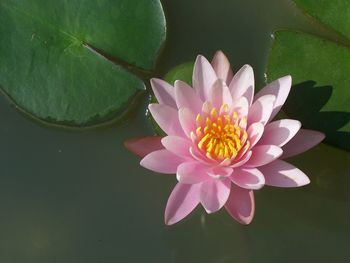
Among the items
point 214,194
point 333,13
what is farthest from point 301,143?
point 333,13

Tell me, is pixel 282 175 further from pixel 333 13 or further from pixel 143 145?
pixel 333 13

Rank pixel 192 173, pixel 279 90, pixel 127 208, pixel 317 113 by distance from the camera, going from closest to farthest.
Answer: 1. pixel 192 173
2. pixel 279 90
3. pixel 317 113
4. pixel 127 208

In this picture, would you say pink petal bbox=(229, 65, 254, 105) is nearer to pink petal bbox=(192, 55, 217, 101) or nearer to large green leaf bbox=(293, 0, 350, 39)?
pink petal bbox=(192, 55, 217, 101)

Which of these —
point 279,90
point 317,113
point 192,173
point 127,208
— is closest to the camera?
point 192,173

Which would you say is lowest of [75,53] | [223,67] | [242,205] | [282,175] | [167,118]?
[242,205]

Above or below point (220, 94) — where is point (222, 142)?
below

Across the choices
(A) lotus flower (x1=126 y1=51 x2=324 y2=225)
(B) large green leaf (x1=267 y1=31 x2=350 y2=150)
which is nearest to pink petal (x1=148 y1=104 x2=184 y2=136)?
(A) lotus flower (x1=126 y1=51 x2=324 y2=225)
